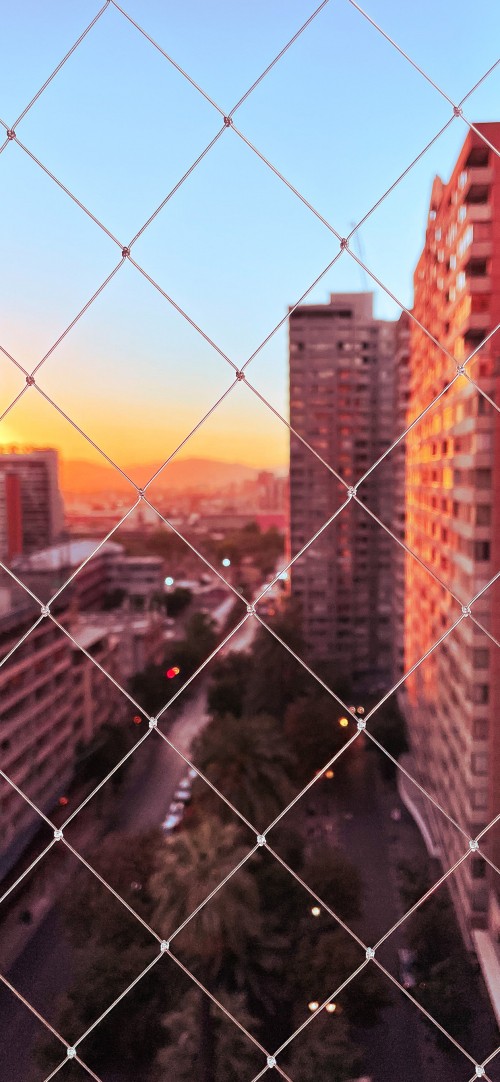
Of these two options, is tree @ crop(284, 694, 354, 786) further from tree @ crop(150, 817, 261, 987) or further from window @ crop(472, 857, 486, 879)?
window @ crop(472, 857, 486, 879)

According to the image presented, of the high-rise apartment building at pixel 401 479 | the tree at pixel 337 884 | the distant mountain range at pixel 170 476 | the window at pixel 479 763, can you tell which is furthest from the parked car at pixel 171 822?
the distant mountain range at pixel 170 476

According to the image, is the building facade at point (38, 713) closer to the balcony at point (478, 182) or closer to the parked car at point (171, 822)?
the parked car at point (171, 822)

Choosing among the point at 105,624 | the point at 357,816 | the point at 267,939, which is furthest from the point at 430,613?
the point at 105,624

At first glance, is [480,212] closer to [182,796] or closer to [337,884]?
[337,884]

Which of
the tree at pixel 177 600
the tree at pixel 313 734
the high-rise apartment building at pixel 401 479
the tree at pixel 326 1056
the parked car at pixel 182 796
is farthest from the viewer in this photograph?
the tree at pixel 177 600

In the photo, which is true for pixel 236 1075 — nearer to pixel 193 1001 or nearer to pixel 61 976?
pixel 193 1001

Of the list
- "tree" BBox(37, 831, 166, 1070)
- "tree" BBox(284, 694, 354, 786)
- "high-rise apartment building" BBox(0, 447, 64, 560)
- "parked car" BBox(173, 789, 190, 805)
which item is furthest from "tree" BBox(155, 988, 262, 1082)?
"high-rise apartment building" BBox(0, 447, 64, 560)
